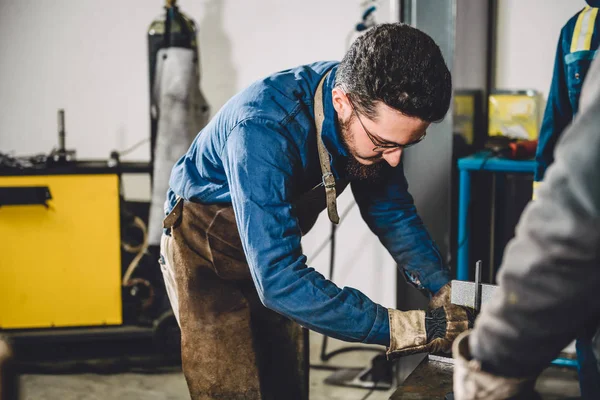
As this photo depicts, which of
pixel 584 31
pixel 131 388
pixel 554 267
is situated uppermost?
pixel 584 31

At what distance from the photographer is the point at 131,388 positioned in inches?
120

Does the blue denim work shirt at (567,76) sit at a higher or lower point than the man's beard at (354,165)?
higher

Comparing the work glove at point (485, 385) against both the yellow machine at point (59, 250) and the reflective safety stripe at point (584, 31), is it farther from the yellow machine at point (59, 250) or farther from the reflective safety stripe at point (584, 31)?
the yellow machine at point (59, 250)

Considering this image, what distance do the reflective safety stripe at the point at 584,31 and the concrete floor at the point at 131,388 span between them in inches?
56.0

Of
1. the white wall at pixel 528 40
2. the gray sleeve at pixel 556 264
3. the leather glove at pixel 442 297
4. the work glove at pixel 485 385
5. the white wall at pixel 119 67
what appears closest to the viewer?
the gray sleeve at pixel 556 264

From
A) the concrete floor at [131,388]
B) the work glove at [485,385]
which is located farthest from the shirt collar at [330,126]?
the concrete floor at [131,388]

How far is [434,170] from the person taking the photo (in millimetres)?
2760

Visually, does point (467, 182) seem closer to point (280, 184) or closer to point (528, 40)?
point (528, 40)

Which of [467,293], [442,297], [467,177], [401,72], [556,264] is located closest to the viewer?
[556,264]

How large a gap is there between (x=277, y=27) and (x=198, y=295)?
85.2 inches

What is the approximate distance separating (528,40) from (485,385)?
2652 mm

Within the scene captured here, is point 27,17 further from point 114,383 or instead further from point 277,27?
point 114,383

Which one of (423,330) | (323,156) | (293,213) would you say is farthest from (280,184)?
(423,330)

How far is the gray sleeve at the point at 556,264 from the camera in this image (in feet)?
2.44
